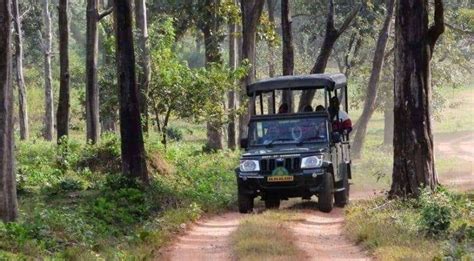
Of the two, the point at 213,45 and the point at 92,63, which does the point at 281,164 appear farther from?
the point at 213,45

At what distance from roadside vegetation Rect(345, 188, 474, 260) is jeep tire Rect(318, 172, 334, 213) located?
1.61 ft

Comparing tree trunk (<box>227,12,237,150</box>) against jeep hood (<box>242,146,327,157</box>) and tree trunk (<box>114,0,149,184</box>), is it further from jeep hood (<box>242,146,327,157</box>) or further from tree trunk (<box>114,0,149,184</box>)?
jeep hood (<box>242,146,327,157</box>)

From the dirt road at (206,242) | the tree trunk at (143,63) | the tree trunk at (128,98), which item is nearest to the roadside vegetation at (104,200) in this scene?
the dirt road at (206,242)

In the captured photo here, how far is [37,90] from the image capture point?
62.1m

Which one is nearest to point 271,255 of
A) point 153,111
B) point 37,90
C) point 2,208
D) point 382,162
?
point 2,208

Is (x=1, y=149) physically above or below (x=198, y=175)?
above

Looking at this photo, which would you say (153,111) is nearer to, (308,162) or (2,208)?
(308,162)

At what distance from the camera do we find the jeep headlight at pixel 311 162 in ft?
55.8

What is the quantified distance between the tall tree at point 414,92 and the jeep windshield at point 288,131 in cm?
187

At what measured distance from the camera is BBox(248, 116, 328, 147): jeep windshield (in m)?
18.1

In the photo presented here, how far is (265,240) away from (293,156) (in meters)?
4.39

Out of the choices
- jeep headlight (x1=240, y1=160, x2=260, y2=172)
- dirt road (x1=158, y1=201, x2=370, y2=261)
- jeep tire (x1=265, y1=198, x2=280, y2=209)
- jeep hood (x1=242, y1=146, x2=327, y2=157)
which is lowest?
dirt road (x1=158, y1=201, x2=370, y2=261)

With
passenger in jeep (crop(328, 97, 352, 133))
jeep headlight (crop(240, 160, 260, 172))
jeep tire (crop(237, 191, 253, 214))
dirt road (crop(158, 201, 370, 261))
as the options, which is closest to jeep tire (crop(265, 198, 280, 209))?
dirt road (crop(158, 201, 370, 261))

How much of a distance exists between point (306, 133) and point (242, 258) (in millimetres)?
6843
